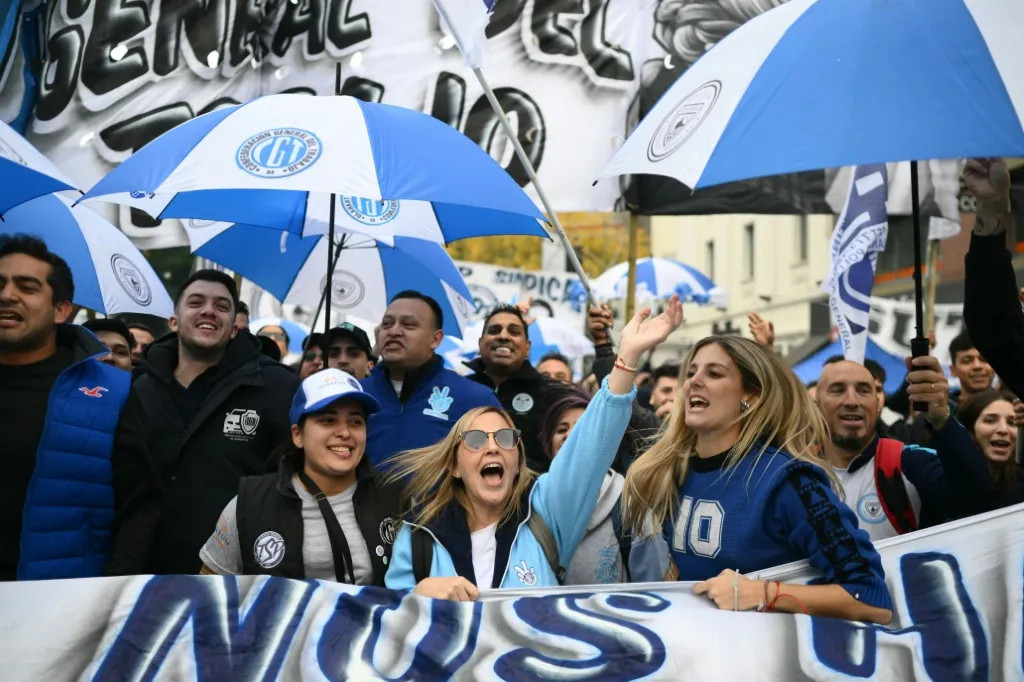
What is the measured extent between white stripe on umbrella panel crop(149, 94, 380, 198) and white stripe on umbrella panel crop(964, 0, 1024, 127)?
2133 millimetres

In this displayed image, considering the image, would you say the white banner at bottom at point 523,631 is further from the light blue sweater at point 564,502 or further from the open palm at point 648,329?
the open palm at point 648,329

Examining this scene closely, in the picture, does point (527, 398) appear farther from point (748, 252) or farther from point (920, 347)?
point (748, 252)

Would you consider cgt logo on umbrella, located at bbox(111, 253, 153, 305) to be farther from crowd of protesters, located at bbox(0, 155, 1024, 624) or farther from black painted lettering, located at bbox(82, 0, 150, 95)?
black painted lettering, located at bbox(82, 0, 150, 95)

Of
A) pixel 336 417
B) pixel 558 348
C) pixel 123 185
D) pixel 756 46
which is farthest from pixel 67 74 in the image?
pixel 558 348

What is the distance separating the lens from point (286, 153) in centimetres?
483

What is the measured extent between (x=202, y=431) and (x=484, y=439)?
5.28 feet

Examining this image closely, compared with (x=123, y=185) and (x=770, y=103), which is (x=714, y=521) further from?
(x=123, y=185)

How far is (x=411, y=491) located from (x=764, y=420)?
1.25 m

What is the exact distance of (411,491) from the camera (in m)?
4.29

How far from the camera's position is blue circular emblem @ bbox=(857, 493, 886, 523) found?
4.70m

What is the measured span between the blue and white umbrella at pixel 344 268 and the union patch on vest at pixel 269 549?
3.84 m

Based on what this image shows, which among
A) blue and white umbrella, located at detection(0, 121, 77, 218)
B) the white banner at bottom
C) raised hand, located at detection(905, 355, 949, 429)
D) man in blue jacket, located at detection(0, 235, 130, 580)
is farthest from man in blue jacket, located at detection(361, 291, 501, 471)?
raised hand, located at detection(905, 355, 949, 429)

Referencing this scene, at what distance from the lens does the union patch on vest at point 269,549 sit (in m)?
4.09

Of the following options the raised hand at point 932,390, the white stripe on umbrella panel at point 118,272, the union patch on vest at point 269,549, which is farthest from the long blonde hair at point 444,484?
the white stripe on umbrella panel at point 118,272
